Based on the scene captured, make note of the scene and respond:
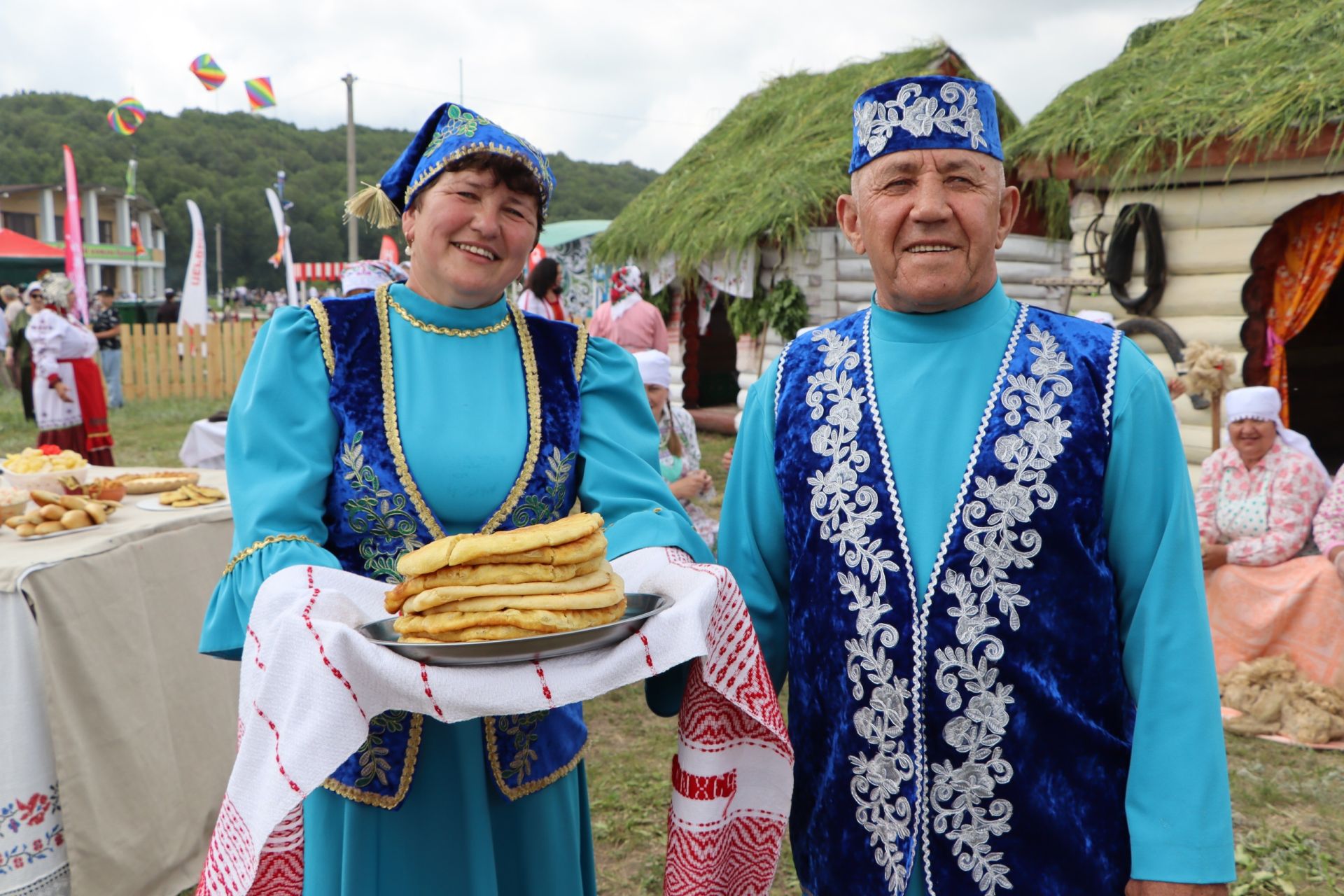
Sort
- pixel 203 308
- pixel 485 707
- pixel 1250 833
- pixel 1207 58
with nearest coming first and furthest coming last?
pixel 485 707 → pixel 1250 833 → pixel 1207 58 → pixel 203 308

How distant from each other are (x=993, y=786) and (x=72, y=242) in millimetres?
17794


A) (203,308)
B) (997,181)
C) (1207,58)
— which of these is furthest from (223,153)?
(997,181)

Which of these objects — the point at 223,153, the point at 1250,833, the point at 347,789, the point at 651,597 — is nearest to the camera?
the point at 651,597

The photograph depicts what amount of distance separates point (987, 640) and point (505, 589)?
818 mm

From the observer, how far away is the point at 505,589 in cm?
151

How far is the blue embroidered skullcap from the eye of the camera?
1757mm

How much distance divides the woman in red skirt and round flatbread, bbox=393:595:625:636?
9.56 m

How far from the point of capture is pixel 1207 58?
6.89m

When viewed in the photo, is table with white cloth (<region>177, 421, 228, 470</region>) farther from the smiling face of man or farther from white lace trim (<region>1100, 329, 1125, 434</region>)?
white lace trim (<region>1100, 329, 1125, 434</region>)

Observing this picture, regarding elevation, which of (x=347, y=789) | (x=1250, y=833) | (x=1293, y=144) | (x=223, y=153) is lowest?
(x=1250, y=833)

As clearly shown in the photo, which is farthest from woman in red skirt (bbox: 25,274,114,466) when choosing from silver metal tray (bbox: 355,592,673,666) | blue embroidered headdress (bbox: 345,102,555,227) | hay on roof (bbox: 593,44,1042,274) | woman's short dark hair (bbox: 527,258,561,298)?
silver metal tray (bbox: 355,592,673,666)

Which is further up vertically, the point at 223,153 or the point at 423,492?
the point at 223,153

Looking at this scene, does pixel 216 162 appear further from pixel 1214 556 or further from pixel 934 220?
pixel 934 220

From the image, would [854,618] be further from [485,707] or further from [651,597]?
[485,707]
